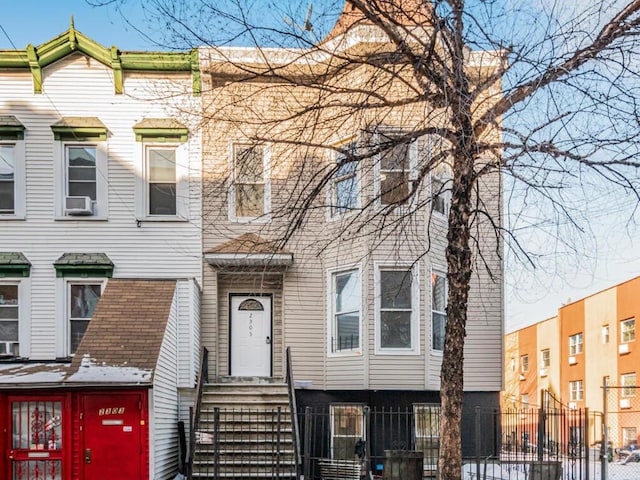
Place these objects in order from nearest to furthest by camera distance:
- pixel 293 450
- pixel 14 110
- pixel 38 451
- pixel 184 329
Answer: pixel 38 451, pixel 293 450, pixel 184 329, pixel 14 110

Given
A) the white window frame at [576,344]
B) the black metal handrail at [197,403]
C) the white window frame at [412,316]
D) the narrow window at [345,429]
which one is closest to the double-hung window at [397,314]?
the white window frame at [412,316]

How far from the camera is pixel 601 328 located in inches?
1385

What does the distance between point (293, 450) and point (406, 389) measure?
299 centimetres

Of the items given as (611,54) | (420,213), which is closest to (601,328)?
(420,213)

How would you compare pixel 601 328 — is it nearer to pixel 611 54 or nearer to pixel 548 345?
pixel 548 345

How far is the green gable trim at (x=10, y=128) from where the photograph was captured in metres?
15.5

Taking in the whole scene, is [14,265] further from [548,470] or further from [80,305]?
[548,470]

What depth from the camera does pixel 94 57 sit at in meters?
15.8

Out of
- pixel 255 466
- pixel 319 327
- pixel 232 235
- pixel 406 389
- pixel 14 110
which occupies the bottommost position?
pixel 255 466

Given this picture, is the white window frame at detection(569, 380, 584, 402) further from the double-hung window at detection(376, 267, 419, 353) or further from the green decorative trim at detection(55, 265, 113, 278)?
the green decorative trim at detection(55, 265, 113, 278)

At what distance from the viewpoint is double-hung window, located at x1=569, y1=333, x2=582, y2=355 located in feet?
126

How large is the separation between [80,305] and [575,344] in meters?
30.6

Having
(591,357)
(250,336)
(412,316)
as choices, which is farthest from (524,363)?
(250,336)

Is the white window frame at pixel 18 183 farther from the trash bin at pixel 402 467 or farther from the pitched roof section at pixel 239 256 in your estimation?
the trash bin at pixel 402 467
